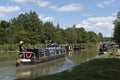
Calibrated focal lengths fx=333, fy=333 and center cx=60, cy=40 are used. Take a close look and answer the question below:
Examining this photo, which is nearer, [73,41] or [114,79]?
[114,79]

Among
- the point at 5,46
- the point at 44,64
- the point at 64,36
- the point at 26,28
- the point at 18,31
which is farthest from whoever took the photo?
the point at 64,36

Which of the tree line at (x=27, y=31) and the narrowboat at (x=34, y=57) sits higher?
the tree line at (x=27, y=31)

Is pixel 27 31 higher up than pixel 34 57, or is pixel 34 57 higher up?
pixel 27 31

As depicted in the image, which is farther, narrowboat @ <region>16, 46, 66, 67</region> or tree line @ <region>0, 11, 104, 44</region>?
tree line @ <region>0, 11, 104, 44</region>

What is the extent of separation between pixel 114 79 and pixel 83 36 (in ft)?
462

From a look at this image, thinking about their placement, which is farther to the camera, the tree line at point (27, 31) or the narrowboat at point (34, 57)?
the tree line at point (27, 31)

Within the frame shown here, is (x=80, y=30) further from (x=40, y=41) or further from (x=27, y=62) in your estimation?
(x=27, y=62)

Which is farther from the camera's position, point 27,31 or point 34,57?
point 27,31

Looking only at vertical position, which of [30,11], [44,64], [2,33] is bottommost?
[44,64]

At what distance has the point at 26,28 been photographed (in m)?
104

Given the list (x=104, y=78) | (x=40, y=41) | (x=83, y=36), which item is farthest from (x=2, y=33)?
(x=83, y=36)

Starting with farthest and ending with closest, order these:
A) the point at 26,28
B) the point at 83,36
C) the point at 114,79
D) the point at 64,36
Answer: the point at 83,36 < the point at 64,36 < the point at 26,28 < the point at 114,79

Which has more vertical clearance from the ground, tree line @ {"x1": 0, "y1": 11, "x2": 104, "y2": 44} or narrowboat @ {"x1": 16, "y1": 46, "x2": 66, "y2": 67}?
tree line @ {"x1": 0, "y1": 11, "x2": 104, "y2": 44}

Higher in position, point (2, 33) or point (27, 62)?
point (2, 33)
